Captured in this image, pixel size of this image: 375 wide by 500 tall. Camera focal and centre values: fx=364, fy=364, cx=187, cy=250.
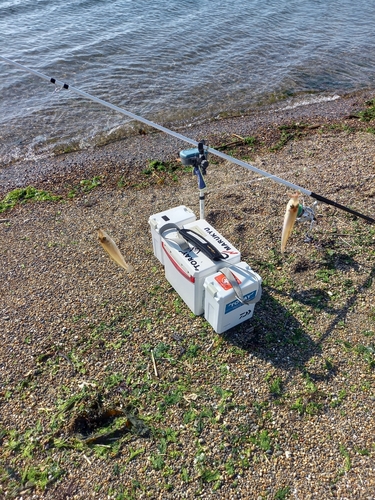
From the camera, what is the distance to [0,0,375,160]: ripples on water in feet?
37.2

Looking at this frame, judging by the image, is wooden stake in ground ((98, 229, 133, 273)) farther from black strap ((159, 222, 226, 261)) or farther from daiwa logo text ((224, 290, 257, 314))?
daiwa logo text ((224, 290, 257, 314))

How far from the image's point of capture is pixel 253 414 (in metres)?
3.85

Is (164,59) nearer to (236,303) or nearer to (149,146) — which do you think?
(149,146)

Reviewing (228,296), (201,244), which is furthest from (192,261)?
(228,296)

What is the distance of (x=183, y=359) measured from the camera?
4.39 metres

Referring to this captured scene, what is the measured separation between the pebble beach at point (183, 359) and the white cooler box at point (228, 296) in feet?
0.93

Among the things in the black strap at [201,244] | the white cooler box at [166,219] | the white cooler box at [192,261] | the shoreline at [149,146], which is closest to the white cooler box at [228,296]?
the white cooler box at [192,261]

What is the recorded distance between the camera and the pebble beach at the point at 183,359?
3473 mm

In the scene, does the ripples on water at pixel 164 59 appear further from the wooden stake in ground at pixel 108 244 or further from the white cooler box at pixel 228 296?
the white cooler box at pixel 228 296

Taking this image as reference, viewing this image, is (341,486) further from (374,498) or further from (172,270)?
(172,270)

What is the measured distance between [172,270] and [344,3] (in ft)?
78.4

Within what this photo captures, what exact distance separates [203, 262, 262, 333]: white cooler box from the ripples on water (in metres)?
7.55

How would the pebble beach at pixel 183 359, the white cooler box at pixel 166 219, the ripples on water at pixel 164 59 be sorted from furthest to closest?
the ripples on water at pixel 164 59 < the white cooler box at pixel 166 219 < the pebble beach at pixel 183 359

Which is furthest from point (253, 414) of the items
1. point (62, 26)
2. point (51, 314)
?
point (62, 26)
